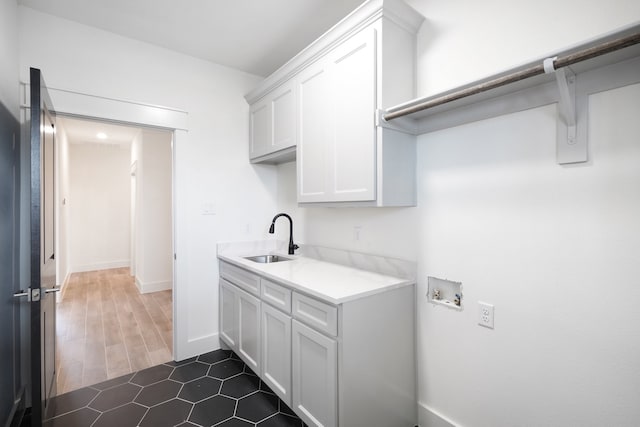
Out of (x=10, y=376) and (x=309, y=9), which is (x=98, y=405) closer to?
(x=10, y=376)

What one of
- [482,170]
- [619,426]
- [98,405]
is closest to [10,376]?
[98,405]

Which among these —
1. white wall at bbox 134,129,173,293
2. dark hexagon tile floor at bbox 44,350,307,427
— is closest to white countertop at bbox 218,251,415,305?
dark hexagon tile floor at bbox 44,350,307,427

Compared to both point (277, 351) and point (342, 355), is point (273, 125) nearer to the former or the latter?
point (277, 351)

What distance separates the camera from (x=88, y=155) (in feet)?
20.5

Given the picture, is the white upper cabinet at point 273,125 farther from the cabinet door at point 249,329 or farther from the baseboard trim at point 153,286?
the baseboard trim at point 153,286

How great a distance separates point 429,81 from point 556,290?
1.24 meters

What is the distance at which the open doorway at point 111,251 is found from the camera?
2770mm

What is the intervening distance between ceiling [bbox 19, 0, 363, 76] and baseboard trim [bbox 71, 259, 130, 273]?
18.6 feet

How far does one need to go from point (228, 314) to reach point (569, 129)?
259 centimetres

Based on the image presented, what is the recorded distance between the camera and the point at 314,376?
1615 millimetres

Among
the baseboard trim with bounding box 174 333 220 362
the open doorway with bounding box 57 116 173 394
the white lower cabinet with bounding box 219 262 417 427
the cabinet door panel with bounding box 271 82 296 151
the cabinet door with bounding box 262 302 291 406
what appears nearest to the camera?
the white lower cabinet with bounding box 219 262 417 427

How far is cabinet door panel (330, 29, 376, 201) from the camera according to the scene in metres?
1.66

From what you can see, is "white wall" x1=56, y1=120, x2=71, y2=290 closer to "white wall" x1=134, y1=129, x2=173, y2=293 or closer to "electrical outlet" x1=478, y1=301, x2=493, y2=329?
"white wall" x1=134, y1=129, x2=173, y2=293

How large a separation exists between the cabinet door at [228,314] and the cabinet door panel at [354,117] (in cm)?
132
